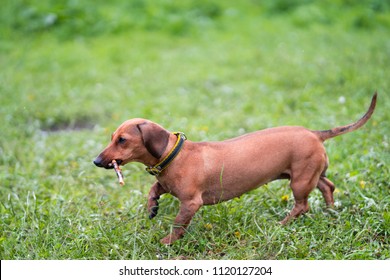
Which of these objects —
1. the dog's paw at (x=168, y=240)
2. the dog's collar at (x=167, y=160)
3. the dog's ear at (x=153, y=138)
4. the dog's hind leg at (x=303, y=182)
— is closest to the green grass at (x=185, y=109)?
the dog's paw at (x=168, y=240)

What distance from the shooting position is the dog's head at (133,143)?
4355 mm

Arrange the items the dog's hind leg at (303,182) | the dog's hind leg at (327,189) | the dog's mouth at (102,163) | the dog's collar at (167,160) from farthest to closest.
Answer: the dog's hind leg at (327,189) → the dog's hind leg at (303,182) → the dog's collar at (167,160) → the dog's mouth at (102,163)

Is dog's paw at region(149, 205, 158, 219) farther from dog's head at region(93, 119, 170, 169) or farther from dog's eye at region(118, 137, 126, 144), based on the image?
dog's eye at region(118, 137, 126, 144)

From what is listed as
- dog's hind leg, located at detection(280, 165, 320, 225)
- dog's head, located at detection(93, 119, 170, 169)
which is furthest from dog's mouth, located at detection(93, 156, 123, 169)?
dog's hind leg, located at detection(280, 165, 320, 225)

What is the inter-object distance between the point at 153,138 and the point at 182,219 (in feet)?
2.10

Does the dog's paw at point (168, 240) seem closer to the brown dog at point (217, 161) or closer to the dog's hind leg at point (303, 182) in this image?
the brown dog at point (217, 161)

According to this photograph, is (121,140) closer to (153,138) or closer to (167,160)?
(153,138)

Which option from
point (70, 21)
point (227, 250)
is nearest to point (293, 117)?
point (227, 250)

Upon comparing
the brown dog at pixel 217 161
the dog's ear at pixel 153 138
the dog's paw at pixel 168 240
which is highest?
the dog's ear at pixel 153 138

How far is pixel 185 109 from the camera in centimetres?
801

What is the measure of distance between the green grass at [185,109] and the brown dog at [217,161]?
249 mm

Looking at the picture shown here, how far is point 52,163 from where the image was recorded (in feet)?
20.9
